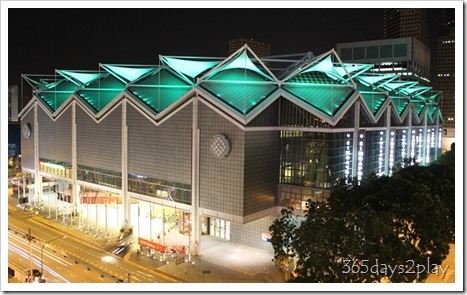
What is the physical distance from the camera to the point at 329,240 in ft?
92.0

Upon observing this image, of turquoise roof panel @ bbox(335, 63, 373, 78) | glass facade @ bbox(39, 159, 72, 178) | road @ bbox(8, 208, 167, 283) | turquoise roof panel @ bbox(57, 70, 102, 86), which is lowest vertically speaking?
road @ bbox(8, 208, 167, 283)

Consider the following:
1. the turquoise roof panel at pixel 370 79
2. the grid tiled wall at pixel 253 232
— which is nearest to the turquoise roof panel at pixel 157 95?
the grid tiled wall at pixel 253 232

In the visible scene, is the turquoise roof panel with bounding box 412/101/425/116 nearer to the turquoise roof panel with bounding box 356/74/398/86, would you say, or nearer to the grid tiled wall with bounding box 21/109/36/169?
the turquoise roof panel with bounding box 356/74/398/86

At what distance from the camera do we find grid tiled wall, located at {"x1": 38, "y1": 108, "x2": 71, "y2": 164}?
64.5 metres

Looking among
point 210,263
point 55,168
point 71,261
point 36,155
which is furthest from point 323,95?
point 36,155

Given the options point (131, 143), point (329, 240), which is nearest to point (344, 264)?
point (329, 240)

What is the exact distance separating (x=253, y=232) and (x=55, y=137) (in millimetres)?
36949

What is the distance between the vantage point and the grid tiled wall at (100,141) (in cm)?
5619

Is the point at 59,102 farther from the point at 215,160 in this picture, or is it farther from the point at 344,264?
the point at 344,264

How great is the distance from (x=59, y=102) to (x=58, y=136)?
5.90 m

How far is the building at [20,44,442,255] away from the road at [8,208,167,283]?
4.50 meters

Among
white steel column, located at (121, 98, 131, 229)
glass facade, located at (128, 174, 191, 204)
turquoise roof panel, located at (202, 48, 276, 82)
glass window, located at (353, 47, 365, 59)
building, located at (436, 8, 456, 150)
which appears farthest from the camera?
glass window, located at (353, 47, 365, 59)

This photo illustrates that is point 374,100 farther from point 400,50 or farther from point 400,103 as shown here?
point 400,50

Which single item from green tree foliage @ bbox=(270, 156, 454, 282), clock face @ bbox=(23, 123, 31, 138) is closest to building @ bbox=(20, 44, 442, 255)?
green tree foliage @ bbox=(270, 156, 454, 282)
